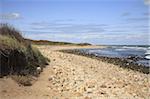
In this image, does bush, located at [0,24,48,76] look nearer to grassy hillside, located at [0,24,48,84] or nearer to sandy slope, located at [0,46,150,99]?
grassy hillside, located at [0,24,48,84]

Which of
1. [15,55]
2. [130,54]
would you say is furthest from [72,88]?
[130,54]

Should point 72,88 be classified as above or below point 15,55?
below

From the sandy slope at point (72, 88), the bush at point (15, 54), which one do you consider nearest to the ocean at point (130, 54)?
the sandy slope at point (72, 88)

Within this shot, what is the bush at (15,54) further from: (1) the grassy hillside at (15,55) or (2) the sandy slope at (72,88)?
(2) the sandy slope at (72,88)

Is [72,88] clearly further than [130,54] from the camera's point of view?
No

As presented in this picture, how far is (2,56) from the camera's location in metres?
10.0

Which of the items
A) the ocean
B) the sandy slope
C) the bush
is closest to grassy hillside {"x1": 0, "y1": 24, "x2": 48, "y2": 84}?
the bush

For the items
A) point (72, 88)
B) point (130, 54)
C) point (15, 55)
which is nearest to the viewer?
point (72, 88)

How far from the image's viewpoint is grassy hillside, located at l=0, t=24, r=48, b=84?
10116 millimetres

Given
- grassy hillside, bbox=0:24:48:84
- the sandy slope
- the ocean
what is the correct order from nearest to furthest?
the sandy slope < grassy hillside, bbox=0:24:48:84 < the ocean

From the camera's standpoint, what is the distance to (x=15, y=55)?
34.2 feet

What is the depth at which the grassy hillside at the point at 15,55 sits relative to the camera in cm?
1012

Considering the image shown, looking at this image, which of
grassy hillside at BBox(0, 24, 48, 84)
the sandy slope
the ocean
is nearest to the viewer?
the sandy slope

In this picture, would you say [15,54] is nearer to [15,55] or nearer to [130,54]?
[15,55]
